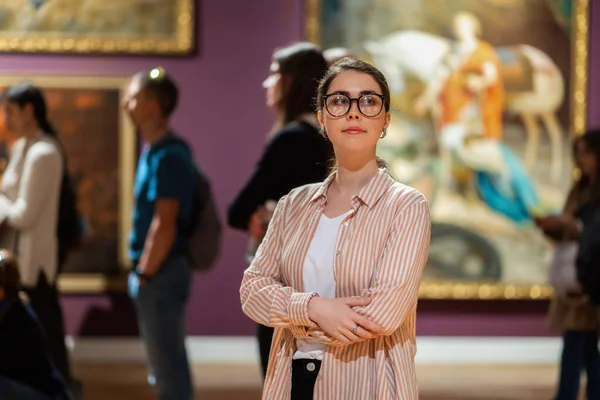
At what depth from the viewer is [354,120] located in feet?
8.39

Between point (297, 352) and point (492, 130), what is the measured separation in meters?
5.54

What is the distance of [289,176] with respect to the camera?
389cm

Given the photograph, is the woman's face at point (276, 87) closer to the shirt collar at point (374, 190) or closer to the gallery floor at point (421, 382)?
the shirt collar at point (374, 190)

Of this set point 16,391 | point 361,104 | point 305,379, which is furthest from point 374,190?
point 16,391

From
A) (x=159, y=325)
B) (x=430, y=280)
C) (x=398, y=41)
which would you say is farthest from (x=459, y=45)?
(x=159, y=325)

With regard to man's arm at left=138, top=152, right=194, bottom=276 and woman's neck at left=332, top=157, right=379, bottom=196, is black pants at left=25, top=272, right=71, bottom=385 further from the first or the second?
woman's neck at left=332, top=157, right=379, bottom=196

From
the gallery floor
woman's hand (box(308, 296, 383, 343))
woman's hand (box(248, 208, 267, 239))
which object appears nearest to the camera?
woman's hand (box(308, 296, 383, 343))

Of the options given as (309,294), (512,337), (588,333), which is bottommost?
(512,337)

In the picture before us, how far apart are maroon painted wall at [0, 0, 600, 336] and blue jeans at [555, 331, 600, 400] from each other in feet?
9.73

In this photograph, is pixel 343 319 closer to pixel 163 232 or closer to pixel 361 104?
pixel 361 104

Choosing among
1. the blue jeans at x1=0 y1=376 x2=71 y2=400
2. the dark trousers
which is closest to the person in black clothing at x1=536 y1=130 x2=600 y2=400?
the dark trousers

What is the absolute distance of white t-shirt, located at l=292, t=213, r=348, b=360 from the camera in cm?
256

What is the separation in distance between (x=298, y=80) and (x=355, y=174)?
1.40m

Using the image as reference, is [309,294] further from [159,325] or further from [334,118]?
[159,325]
